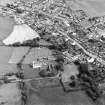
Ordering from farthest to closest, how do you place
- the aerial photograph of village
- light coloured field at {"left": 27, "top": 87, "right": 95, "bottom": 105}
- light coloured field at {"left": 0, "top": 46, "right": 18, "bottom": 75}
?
light coloured field at {"left": 0, "top": 46, "right": 18, "bottom": 75}, the aerial photograph of village, light coloured field at {"left": 27, "top": 87, "right": 95, "bottom": 105}

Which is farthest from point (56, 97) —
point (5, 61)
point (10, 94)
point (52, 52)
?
point (5, 61)

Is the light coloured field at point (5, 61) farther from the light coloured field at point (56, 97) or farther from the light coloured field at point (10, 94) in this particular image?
the light coloured field at point (56, 97)

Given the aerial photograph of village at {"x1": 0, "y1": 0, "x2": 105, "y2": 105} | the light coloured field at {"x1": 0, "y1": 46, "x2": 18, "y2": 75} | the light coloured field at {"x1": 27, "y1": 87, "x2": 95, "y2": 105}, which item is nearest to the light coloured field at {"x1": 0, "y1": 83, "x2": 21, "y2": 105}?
the aerial photograph of village at {"x1": 0, "y1": 0, "x2": 105, "y2": 105}

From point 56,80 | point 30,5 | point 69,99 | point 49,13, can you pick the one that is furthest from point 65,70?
point 30,5

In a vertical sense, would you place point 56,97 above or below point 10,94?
below

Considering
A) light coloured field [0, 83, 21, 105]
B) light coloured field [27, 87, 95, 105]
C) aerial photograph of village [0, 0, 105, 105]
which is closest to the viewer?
light coloured field [0, 83, 21, 105]

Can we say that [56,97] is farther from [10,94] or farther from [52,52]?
[52,52]

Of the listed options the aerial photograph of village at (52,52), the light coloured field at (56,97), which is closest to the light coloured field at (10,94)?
the aerial photograph of village at (52,52)

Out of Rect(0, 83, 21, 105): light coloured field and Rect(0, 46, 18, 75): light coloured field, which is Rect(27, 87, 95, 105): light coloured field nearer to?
Rect(0, 83, 21, 105): light coloured field

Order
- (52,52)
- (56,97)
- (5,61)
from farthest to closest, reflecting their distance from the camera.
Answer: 1. (52,52)
2. (5,61)
3. (56,97)
